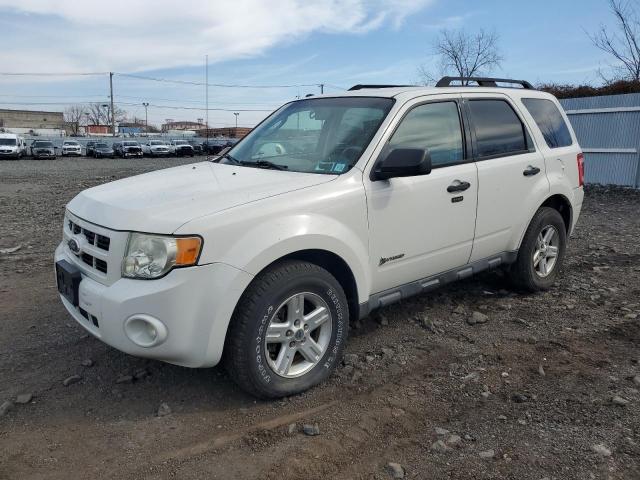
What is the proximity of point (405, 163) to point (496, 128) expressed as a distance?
161 cm

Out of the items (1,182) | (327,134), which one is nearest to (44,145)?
(1,182)

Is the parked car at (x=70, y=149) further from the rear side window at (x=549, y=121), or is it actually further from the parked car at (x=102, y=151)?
the rear side window at (x=549, y=121)

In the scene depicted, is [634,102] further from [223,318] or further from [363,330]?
[223,318]

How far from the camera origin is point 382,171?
3.50 m

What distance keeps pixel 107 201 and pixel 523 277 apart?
366cm

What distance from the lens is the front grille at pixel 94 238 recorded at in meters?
3.01

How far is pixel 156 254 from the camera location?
283 centimetres

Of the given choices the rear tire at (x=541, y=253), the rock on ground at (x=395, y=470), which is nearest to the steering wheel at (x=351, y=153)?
the rock on ground at (x=395, y=470)

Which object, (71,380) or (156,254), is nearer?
(156,254)

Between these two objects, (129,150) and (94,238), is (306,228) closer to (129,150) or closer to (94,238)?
(94,238)

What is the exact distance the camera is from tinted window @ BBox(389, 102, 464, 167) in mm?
3857

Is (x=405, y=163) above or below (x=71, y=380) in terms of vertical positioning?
above

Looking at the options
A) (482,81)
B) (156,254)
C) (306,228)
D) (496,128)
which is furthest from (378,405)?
(482,81)

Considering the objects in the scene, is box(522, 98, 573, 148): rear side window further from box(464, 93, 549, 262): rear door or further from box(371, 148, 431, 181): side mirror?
box(371, 148, 431, 181): side mirror
